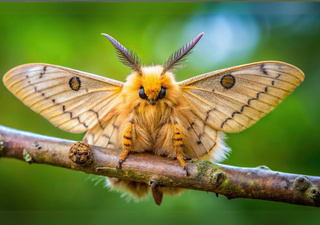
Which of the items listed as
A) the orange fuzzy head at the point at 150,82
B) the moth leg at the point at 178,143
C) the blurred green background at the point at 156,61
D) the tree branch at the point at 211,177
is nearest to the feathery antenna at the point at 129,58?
the orange fuzzy head at the point at 150,82

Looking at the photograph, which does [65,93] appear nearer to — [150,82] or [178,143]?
[150,82]

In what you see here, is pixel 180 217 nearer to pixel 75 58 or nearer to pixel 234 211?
pixel 234 211

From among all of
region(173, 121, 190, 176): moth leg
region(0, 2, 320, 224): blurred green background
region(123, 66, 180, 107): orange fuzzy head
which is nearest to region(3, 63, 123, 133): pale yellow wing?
region(123, 66, 180, 107): orange fuzzy head

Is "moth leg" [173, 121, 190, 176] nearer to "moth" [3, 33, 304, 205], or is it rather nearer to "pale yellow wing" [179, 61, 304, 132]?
"moth" [3, 33, 304, 205]

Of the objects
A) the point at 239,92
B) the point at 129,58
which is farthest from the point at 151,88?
the point at 239,92

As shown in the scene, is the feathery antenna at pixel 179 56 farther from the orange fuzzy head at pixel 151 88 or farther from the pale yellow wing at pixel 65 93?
the pale yellow wing at pixel 65 93

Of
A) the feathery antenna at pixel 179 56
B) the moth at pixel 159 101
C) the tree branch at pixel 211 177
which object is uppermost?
the feathery antenna at pixel 179 56

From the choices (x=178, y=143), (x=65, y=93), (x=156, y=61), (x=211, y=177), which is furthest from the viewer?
(x=156, y=61)

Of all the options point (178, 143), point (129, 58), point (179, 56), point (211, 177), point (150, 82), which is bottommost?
point (211, 177)

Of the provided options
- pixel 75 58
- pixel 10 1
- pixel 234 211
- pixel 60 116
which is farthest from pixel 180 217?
pixel 10 1

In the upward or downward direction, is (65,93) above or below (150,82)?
below
